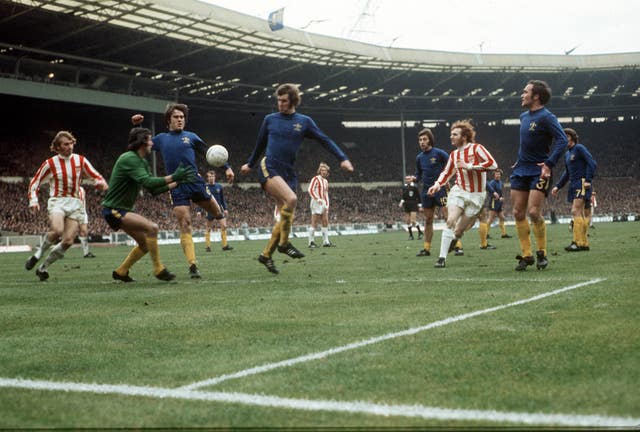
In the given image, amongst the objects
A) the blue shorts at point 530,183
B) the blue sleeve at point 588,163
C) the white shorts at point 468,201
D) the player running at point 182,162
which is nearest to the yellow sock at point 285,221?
the player running at point 182,162

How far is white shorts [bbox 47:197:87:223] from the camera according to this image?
1061cm

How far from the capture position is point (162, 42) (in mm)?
40094

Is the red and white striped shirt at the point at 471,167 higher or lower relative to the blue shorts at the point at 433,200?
higher

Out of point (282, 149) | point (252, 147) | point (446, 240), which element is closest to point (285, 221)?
point (282, 149)

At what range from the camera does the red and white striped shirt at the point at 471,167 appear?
10703mm

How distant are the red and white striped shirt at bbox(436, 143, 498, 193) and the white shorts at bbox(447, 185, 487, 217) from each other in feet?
0.27

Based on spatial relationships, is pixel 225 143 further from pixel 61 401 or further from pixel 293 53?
pixel 61 401

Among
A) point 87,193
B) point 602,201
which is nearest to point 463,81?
point 602,201

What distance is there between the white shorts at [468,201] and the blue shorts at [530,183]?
1.26 m

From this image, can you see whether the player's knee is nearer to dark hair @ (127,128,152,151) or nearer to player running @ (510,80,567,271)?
dark hair @ (127,128,152,151)

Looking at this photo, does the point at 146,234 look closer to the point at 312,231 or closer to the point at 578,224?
the point at 578,224

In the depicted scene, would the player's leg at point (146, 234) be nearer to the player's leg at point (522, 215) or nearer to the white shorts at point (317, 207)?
the player's leg at point (522, 215)

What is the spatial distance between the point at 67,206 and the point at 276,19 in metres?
30.1

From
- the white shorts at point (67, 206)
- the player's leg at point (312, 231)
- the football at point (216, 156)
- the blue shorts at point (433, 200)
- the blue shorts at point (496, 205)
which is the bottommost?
the player's leg at point (312, 231)
